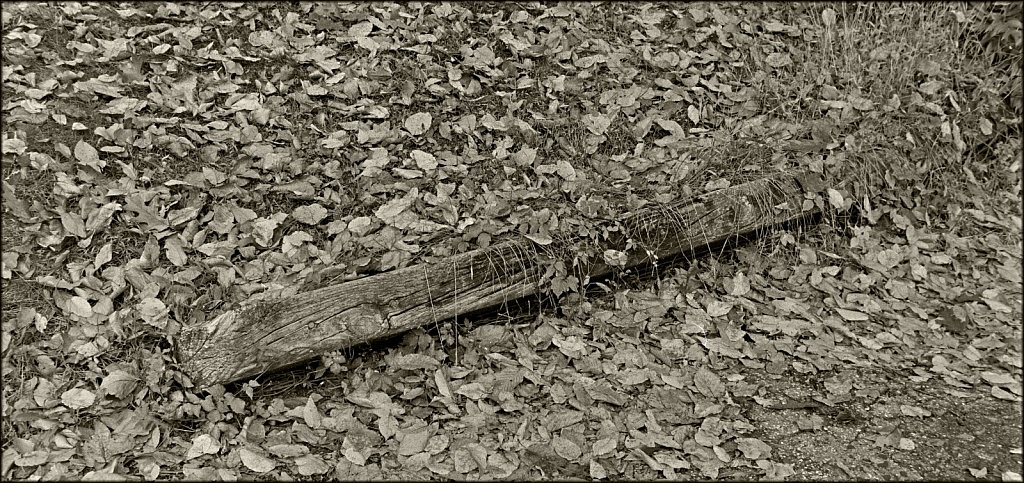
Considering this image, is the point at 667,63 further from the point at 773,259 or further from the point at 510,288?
the point at 510,288

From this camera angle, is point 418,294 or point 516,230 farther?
point 516,230

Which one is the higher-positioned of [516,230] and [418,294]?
[516,230]

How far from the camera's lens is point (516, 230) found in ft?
11.5

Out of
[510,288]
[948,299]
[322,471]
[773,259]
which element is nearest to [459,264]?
[510,288]

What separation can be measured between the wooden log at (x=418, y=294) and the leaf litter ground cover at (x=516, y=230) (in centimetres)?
10

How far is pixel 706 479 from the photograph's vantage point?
2.77 meters

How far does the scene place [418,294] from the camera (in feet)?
10.4

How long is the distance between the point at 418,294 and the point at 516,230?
59 cm

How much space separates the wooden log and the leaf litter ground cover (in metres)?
0.10

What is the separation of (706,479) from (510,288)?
1145mm

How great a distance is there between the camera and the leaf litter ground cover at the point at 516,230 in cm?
286

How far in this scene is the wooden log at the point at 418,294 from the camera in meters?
2.88

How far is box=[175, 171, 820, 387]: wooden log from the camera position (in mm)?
2877

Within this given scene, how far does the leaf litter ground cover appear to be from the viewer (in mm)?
2857
